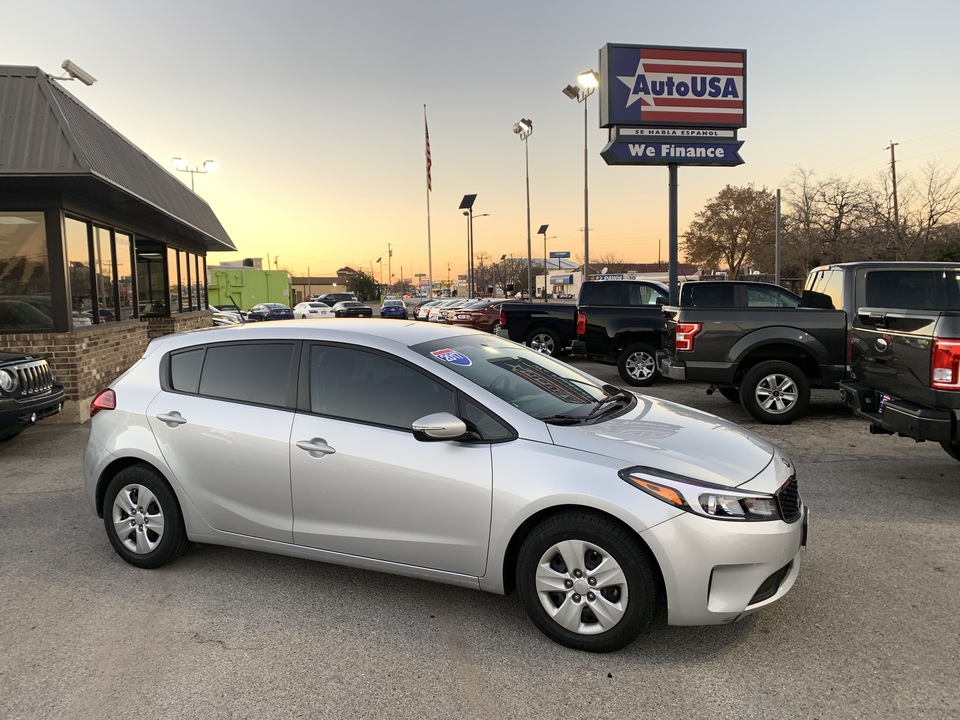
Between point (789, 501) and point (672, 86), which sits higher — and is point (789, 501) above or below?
below

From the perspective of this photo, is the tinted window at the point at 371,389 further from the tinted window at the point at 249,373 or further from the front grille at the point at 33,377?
the front grille at the point at 33,377

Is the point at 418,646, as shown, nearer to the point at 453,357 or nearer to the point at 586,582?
the point at 586,582

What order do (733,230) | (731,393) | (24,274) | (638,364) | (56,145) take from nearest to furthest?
(56,145), (24,274), (731,393), (638,364), (733,230)

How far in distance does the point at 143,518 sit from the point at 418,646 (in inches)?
81.3

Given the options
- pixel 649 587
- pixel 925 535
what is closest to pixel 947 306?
pixel 925 535

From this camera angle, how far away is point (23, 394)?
23.8 ft

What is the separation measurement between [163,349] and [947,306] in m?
7.04

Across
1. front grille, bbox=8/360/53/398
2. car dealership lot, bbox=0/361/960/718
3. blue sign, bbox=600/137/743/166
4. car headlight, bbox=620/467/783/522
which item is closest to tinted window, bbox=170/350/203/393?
car dealership lot, bbox=0/361/960/718

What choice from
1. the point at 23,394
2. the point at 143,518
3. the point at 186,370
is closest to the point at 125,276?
the point at 23,394

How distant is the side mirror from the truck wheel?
20.6ft

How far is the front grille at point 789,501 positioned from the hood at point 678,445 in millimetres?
144

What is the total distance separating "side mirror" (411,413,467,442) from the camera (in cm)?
329

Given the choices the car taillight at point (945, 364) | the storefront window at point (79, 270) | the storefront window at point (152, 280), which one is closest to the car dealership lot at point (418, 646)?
the car taillight at point (945, 364)

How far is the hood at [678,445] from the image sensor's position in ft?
10.4
